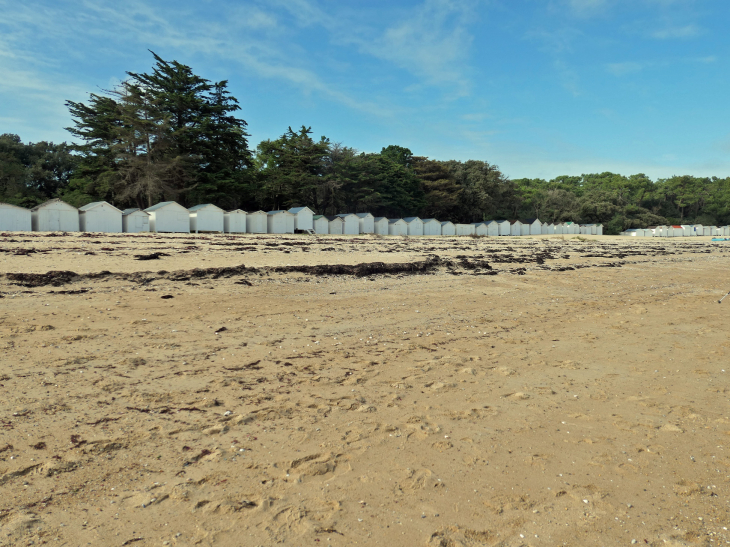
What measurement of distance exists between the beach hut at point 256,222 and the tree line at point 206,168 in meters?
7.72

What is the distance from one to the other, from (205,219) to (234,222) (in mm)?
3115

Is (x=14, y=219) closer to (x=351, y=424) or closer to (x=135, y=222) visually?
(x=135, y=222)

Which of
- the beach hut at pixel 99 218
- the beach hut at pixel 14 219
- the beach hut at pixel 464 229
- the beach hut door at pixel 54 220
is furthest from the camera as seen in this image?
the beach hut at pixel 464 229

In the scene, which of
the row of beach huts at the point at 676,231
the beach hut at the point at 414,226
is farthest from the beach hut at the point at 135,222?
the row of beach huts at the point at 676,231

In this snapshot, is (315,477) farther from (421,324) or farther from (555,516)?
(421,324)

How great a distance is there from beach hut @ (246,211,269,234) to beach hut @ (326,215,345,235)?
27.8ft

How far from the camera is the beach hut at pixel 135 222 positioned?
38094mm

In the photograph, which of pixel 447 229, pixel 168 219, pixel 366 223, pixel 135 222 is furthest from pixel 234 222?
pixel 447 229

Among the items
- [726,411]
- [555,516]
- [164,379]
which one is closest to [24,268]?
Result: [164,379]

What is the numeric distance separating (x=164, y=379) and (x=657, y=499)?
180 inches

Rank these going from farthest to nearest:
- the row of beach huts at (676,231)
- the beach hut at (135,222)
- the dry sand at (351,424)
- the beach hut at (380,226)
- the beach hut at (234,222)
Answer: the row of beach huts at (676,231), the beach hut at (380,226), the beach hut at (234,222), the beach hut at (135,222), the dry sand at (351,424)

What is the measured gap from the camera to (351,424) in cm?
398

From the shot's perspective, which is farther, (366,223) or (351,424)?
(366,223)

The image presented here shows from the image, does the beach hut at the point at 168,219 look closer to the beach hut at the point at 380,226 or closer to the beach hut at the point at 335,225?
the beach hut at the point at 335,225
